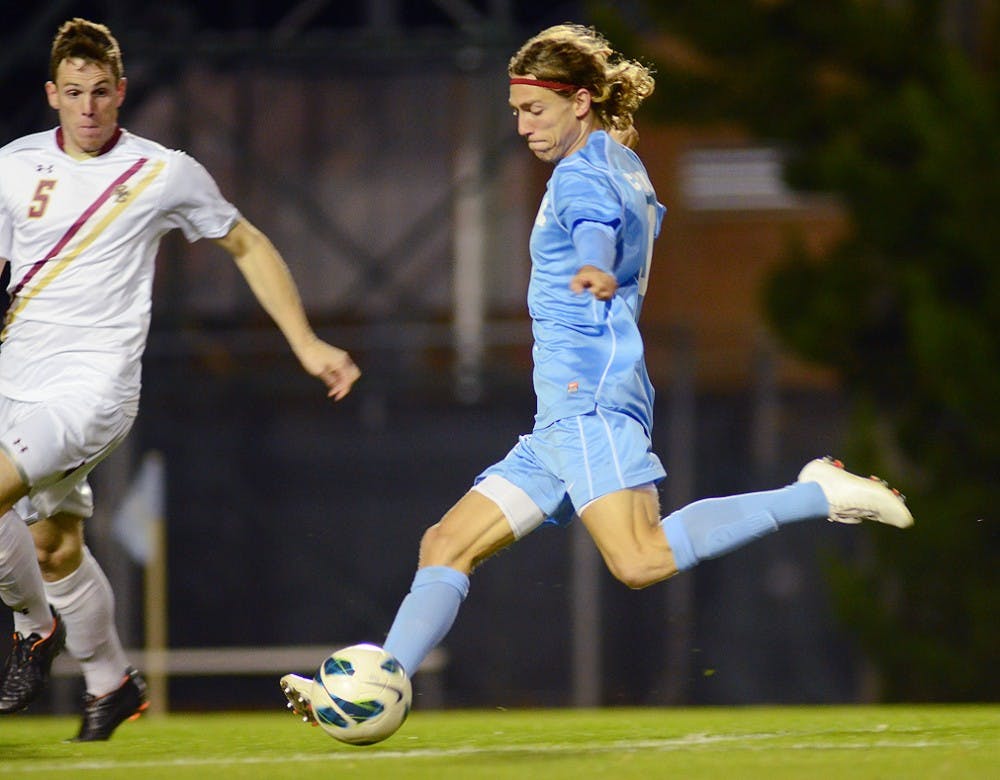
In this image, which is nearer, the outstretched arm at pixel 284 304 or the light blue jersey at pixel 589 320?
the light blue jersey at pixel 589 320

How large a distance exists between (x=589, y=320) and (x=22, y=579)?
5.70 ft

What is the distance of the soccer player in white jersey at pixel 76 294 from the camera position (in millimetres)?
5352

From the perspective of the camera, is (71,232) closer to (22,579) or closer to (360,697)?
(22,579)

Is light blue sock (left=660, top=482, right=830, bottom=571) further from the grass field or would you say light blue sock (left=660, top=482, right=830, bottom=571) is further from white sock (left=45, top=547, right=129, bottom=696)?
white sock (left=45, top=547, right=129, bottom=696)

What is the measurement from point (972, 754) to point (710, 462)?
895 cm

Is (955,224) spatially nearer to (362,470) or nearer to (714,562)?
(714,562)

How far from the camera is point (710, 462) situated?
13.9 m

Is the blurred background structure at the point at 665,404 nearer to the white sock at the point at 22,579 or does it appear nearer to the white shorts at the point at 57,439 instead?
the white sock at the point at 22,579

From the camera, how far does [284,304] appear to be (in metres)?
5.58

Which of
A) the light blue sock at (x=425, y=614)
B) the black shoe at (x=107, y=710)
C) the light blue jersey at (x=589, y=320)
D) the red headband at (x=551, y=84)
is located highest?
the red headband at (x=551, y=84)

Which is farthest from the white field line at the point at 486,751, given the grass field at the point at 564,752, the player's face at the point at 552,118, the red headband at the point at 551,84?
the red headband at the point at 551,84

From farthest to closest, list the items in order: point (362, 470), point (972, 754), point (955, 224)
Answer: point (362, 470) → point (955, 224) → point (972, 754)

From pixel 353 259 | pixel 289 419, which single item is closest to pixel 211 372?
pixel 289 419

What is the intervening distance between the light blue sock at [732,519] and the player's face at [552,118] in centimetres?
97
